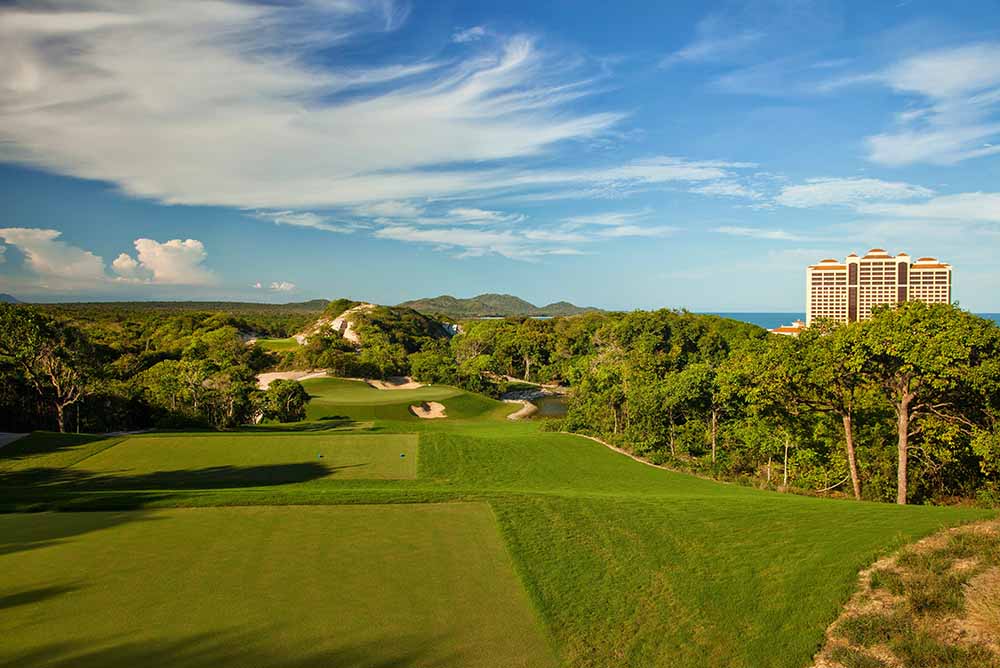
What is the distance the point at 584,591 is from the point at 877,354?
48.4 ft

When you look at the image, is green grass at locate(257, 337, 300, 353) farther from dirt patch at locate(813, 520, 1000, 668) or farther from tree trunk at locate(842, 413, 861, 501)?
dirt patch at locate(813, 520, 1000, 668)

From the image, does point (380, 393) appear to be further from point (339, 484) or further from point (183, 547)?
point (183, 547)

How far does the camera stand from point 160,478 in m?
18.5

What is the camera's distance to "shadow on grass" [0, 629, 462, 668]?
19.4ft

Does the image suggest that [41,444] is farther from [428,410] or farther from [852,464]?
[428,410]

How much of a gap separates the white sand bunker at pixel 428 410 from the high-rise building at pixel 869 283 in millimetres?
127753

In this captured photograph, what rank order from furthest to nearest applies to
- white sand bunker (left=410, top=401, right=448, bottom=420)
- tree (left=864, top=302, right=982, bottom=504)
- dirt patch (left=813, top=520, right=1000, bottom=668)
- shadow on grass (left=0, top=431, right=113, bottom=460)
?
1. white sand bunker (left=410, top=401, right=448, bottom=420)
2. shadow on grass (left=0, top=431, right=113, bottom=460)
3. tree (left=864, top=302, right=982, bottom=504)
4. dirt patch (left=813, top=520, right=1000, bottom=668)

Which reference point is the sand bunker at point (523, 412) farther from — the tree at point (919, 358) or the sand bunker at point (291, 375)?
the tree at point (919, 358)

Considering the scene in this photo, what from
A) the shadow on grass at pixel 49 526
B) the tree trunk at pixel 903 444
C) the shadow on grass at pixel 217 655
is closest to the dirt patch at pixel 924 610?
the shadow on grass at pixel 217 655

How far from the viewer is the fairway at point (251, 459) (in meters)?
19.6

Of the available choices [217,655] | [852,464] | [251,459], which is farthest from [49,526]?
[852,464]

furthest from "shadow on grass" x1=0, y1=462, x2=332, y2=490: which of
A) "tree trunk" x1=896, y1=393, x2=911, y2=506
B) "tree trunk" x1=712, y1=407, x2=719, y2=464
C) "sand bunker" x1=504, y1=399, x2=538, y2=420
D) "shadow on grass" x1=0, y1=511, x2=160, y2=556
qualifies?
"sand bunker" x1=504, y1=399, x2=538, y2=420

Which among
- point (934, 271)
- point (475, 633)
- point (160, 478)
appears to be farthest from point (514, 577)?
point (934, 271)

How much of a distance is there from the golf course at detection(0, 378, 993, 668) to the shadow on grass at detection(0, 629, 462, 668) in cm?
2
